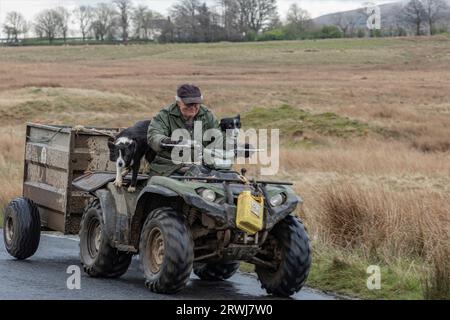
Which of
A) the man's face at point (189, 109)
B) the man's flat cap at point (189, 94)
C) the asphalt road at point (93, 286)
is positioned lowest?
the asphalt road at point (93, 286)

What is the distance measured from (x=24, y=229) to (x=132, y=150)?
90.0 inches

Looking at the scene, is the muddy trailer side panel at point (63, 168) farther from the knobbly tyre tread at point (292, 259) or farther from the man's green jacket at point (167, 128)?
the knobbly tyre tread at point (292, 259)

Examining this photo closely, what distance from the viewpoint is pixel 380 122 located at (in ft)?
122

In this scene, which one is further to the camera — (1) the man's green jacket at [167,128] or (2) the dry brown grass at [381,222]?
(2) the dry brown grass at [381,222]

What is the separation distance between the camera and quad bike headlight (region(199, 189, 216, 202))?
9062mm

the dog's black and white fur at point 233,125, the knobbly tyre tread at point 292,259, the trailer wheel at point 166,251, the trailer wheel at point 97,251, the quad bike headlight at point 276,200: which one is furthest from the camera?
the trailer wheel at point 97,251

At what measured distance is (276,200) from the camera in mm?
9352

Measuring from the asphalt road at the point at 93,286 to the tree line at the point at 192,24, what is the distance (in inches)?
5022

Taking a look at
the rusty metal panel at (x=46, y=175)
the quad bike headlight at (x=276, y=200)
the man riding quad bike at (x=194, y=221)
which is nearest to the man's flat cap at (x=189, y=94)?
the man riding quad bike at (x=194, y=221)

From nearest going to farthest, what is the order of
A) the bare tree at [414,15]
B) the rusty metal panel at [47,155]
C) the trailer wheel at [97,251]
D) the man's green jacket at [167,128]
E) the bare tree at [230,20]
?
the man's green jacket at [167,128] < the trailer wheel at [97,251] < the rusty metal panel at [47,155] < the bare tree at [414,15] < the bare tree at [230,20]

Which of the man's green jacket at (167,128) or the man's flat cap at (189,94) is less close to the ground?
the man's flat cap at (189,94)

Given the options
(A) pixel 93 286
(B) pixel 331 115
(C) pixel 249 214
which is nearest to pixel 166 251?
(C) pixel 249 214

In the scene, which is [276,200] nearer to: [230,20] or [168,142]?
[168,142]

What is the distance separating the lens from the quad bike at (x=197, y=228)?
9023 millimetres
